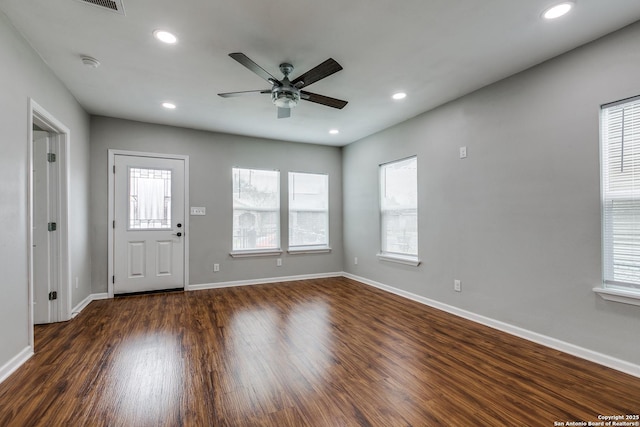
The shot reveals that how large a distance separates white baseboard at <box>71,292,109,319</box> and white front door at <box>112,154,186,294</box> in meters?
0.16

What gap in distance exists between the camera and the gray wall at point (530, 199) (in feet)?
8.00

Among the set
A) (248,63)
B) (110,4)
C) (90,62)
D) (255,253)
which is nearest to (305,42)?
(248,63)

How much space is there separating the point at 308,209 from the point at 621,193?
14.3 ft

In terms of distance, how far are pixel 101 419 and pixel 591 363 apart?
3.53 metres

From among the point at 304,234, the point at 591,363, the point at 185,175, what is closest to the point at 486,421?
the point at 591,363

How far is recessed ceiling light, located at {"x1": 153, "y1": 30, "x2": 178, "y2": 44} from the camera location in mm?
2370

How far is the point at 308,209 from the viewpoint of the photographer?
5832 millimetres

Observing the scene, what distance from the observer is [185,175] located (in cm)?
485

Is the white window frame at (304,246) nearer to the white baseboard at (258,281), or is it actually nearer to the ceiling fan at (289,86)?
the white baseboard at (258,281)

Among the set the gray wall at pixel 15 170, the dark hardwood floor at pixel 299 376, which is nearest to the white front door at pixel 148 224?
the dark hardwood floor at pixel 299 376

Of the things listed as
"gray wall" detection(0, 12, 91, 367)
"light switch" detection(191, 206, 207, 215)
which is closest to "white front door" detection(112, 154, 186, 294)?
"light switch" detection(191, 206, 207, 215)

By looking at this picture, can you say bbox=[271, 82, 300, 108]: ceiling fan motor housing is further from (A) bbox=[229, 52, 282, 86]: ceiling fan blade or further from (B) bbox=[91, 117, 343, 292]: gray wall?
(B) bbox=[91, 117, 343, 292]: gray wall

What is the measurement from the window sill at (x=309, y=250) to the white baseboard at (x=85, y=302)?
9.56 feet

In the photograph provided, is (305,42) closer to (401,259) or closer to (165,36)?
(165,36)
